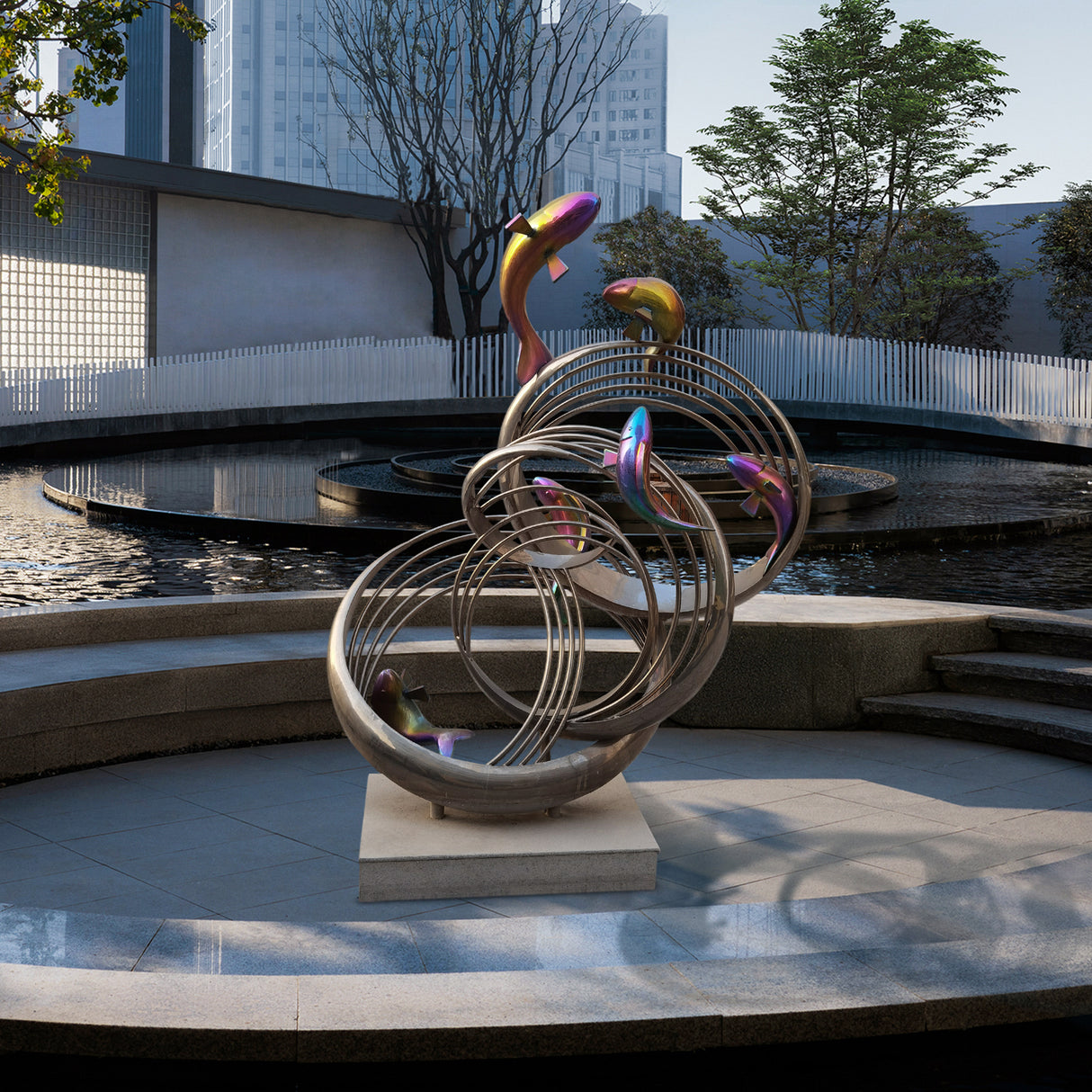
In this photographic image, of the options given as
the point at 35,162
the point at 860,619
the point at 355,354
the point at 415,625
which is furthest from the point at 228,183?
the point at 860,619

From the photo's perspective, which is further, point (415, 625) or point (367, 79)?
point (367, 79)

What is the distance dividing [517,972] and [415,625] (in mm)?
4559

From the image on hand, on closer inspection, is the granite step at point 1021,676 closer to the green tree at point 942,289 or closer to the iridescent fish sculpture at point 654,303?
the iridescent fish sculpture at point 654,303

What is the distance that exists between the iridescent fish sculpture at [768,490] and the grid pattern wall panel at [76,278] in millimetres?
19616

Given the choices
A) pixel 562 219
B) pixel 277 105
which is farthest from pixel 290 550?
pixel 277 105

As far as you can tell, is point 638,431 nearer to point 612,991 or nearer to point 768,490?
point 768,490

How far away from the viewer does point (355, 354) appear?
79.2 ft

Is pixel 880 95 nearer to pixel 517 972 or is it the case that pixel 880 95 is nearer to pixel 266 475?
pixel 266 475

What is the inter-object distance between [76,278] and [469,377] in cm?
755

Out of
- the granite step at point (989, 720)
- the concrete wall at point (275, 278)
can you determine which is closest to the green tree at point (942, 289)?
the concrete wall at point (275, 278)

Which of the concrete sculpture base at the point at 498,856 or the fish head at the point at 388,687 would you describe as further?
the fish head at the point at 388,687

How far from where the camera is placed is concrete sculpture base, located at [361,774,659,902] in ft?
14.7

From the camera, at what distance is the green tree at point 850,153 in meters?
27.5

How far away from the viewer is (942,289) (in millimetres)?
28469
